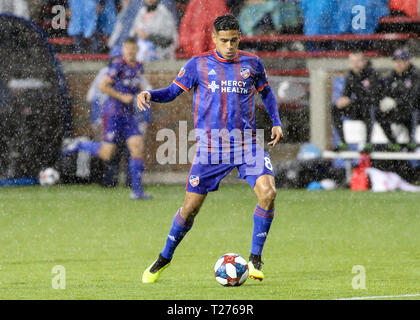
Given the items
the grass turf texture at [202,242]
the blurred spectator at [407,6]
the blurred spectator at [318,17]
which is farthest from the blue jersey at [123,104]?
the blurred spectator at [407,6]

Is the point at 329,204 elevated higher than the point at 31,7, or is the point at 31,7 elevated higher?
the point at 31,7

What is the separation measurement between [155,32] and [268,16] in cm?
182

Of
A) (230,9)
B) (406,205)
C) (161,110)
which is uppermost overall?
(230,9)

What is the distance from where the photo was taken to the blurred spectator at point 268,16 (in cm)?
1673

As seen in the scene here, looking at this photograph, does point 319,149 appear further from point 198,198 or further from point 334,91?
point 198,198

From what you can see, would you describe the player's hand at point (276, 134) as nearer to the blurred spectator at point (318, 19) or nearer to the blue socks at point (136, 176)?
the blue socks at point (136, 176)

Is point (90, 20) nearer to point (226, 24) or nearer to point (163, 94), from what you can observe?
point (163, 94)

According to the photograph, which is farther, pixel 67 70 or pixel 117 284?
pixel 67 70

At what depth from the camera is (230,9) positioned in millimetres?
17172

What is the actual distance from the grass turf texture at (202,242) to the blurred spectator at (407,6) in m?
3.66

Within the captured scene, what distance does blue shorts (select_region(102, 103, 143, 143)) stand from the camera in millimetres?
14344
